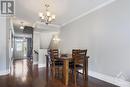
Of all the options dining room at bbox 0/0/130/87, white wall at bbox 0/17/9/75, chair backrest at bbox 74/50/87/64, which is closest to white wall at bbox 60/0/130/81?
dining room at bbox 0/0/130/87

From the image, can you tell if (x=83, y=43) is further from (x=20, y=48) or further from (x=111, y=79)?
(x=20, y=48)

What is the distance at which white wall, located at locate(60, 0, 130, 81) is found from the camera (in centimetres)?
318

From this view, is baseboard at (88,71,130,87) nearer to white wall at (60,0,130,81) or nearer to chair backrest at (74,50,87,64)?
white wall at (60,0,130,81)

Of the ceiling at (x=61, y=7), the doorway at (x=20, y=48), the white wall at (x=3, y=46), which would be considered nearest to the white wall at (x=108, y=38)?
the ceiling at (x=61, y=7)

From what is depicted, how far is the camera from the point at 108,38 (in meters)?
3.66

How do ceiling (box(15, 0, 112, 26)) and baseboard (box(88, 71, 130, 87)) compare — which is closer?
baseboard (box(88, 71, 130, 87))

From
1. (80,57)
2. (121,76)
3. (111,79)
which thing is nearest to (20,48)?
(80,57)

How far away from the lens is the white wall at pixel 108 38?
3.18 metres

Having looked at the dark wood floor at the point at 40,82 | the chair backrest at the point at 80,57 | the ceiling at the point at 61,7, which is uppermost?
the ceiling at the point at 61,7

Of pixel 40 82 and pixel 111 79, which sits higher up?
pixel 111 79

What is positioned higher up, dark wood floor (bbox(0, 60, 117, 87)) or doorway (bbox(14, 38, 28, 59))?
doorway (bbox(14, 38, 28, 59))

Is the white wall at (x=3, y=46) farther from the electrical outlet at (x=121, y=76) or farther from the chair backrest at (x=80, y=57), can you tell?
the electrical outlet at (x=121, y=76)

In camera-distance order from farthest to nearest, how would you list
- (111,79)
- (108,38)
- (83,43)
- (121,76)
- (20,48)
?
(20,48) < (83,43) < (108,38) < (111,79) < (121,76)

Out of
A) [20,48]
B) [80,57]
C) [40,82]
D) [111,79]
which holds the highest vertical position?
[20,48]
